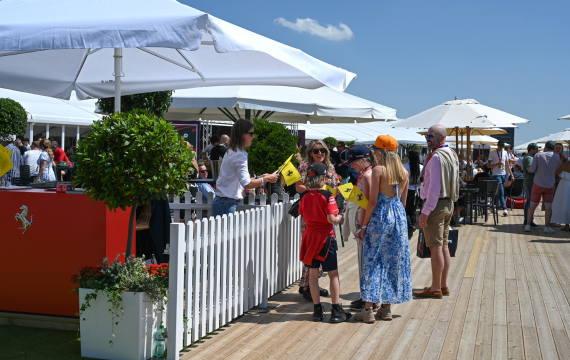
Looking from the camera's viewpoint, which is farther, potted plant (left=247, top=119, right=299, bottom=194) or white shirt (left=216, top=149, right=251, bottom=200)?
potted plant (left=247, top=119, right=299, bottom=194)

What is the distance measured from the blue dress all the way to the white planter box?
6.54ft

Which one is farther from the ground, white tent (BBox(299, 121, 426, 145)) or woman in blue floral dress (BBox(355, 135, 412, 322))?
white tent (BBox(299, 121, 426, 145))

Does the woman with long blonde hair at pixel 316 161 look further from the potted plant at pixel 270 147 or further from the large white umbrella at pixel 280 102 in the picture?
the large white umbrella at pixel 280 102

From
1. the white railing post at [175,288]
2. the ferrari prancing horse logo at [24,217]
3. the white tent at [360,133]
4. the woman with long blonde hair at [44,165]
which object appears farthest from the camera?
the white tent at [360,133]

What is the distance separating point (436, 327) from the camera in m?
4.84

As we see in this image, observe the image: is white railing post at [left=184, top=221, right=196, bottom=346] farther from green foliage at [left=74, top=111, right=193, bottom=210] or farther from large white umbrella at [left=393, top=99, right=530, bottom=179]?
large white umbrella at [left=393, top=99, right=530, bottom=179]

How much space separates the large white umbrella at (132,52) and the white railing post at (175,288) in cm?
129

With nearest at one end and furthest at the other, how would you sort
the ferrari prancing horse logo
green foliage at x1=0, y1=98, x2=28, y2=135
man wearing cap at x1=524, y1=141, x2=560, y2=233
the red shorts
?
the ferrari prancing horse logo
man wearing cap at x1=524, y1=141, x2=560, y2=233
the red shorts
green foliage at x1=0, y1=98, x2=28, y2=135

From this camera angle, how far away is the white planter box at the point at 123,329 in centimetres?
370

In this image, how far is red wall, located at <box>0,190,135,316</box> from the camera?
430 cm

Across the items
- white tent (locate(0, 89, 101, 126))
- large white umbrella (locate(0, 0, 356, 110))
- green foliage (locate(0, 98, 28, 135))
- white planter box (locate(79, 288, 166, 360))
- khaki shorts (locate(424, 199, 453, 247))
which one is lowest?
white planter box (locate(79, 288, 166, 360))

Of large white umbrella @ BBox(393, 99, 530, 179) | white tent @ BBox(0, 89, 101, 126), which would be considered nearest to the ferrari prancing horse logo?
large white umbrella @ BBox(393, 99, 530, 179)

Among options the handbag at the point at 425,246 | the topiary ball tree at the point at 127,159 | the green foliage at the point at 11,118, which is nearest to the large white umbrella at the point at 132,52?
the topiary ball tree at the point at 127,159

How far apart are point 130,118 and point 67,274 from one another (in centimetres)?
155
